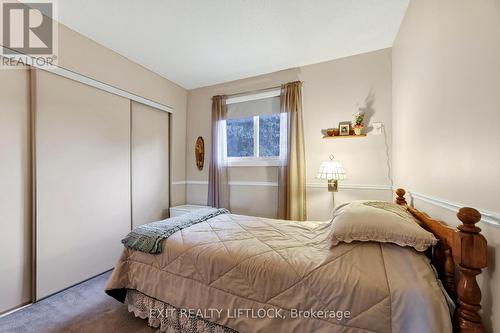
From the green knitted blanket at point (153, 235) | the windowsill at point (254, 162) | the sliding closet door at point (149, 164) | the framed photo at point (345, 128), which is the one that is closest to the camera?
the green knitted blanket at point (153, 235)

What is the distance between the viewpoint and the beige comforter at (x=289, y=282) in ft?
Answer: 3.07

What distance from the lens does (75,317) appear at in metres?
1.72

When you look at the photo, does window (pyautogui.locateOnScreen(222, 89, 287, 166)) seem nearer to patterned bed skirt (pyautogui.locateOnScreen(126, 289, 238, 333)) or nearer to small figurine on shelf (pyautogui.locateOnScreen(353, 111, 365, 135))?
small figurine on shelf (pyautogui.locateOnScreen(353, 111, 365, 135))

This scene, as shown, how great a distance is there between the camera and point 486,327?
843 millimetres

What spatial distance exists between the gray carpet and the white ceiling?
8.68 ft

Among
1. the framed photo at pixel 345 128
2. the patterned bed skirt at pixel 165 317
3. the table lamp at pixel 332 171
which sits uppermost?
the framed photo at pixel 345 128

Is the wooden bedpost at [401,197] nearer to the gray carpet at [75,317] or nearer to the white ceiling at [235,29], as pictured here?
the white ceiling at [235,29]

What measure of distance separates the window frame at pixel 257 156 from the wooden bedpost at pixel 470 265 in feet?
7.05

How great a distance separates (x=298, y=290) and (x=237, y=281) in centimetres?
37

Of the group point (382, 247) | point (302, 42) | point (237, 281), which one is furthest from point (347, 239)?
point (302, 42)

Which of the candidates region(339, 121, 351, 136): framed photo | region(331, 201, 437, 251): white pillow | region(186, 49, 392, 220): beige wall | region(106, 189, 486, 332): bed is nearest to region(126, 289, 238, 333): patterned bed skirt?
region(106, 189, 486, 332): bed

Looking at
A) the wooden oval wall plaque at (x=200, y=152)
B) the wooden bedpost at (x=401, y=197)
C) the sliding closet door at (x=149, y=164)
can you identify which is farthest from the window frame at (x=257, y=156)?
the wooden bedpost at (x=401, y=197)

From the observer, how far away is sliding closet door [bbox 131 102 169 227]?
290 centimetres

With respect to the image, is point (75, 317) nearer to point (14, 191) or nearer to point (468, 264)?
point (14, 191)
